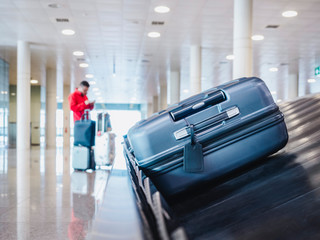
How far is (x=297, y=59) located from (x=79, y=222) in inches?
681

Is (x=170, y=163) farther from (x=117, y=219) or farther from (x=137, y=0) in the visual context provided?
(x=137, y=0)

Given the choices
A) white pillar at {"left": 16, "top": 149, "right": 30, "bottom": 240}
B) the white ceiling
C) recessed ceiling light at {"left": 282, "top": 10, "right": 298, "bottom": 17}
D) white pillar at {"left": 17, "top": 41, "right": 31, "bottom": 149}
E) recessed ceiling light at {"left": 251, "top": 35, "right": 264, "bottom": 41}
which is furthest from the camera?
white pillar at {"left": 17, "top": 41, "right": 31, "bottom": 149}

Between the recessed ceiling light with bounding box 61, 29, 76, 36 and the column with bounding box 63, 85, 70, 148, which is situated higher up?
the recessed ceiling light with bounding box 61, 29, 76, 36

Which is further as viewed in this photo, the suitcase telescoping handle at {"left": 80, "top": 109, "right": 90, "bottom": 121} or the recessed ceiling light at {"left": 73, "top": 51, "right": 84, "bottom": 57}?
the recessed ceiling light at {"left": 73, "top": 51, "right": 84, "bottom": 57}

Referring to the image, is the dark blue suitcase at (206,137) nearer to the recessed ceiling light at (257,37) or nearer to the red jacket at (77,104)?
the red jacket at (77,104)

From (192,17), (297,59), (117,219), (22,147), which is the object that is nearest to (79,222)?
(117,219)

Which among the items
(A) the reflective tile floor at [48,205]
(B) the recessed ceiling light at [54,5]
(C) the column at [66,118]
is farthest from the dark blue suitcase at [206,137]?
(C) the column at [66,118]

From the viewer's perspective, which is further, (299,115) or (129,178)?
(299,115)

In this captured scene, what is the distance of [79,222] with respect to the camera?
10.3 ft

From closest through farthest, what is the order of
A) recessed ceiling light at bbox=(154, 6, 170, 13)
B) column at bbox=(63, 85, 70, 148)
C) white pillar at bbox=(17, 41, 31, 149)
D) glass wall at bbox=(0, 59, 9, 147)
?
recessed ceiling light at bbox=(154, 6, 170, 13), white pillar at bbox=(17, 41, 31, 149), glass wall at bbox=(0, 59, 9, 147), column at bbox=(63, 85, 70, 148)

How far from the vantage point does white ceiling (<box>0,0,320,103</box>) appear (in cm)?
1016

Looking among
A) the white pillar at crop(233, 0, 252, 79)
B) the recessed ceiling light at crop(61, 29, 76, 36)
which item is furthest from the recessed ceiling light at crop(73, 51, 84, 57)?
the white pillar at crop(233, 0, 252, 79)

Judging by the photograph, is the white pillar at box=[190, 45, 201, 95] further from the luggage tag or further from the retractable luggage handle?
the luggage tag

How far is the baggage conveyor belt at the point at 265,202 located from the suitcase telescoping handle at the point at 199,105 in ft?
1.48
